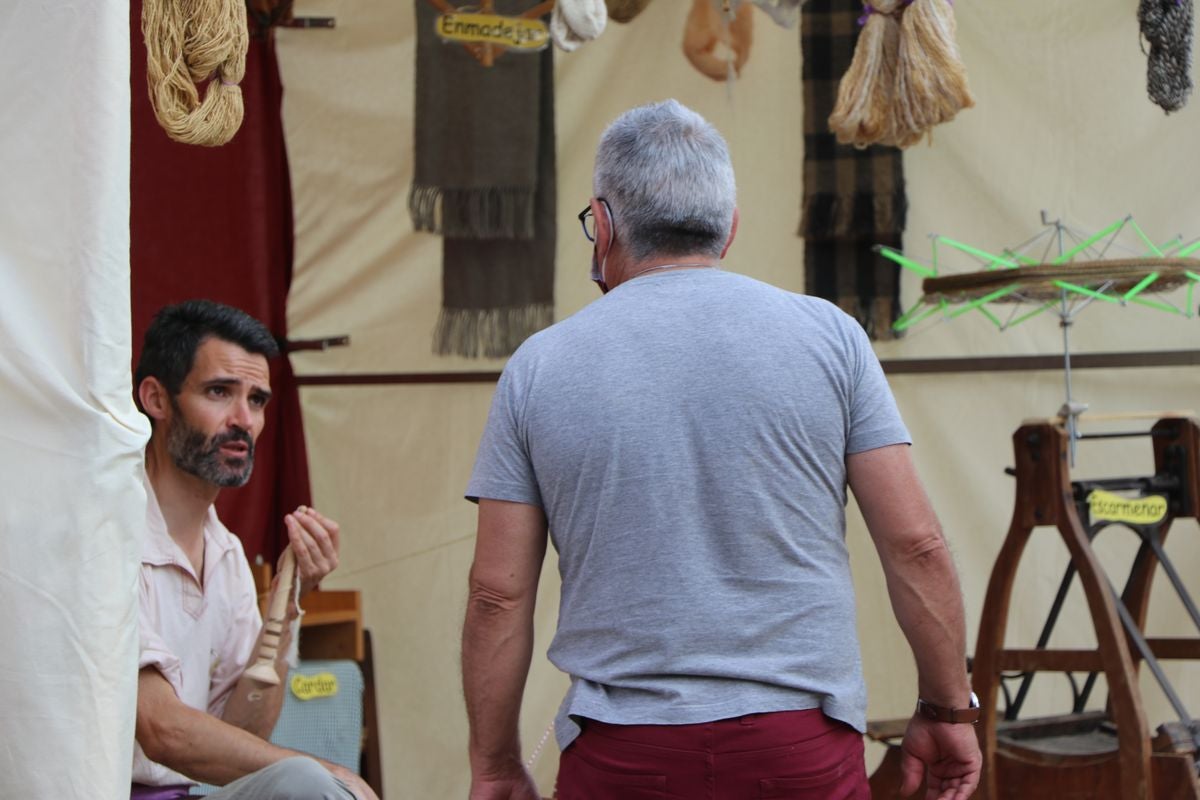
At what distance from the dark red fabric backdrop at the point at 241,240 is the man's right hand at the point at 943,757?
2.59 m

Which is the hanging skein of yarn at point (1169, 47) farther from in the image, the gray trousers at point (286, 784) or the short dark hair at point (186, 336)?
the gray trousers at point (286, 784)

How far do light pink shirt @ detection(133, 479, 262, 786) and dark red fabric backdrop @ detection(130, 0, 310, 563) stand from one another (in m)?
1.44

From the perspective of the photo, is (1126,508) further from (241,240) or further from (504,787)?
(241,240)

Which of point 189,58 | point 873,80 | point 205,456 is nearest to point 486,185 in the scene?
point 873,80

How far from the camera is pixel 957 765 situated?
76.7 inches

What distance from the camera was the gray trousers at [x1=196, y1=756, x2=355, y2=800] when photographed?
212 centimetres

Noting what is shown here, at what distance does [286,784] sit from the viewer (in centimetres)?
212

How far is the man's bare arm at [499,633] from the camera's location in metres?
1.86

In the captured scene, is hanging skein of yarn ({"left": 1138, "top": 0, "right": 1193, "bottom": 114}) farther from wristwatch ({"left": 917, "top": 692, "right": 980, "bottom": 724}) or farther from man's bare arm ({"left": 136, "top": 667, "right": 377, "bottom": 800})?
man's bare arm ({"left": 136, "top": 667, "right": 377, "bottom": 800})

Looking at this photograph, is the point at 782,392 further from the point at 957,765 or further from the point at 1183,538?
the point at 1183,538

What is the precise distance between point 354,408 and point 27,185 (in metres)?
2.71

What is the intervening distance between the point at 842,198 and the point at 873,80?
88 cm

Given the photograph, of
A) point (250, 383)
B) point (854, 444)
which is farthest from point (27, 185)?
point (250, 383)

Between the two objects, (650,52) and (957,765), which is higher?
(650,52)
